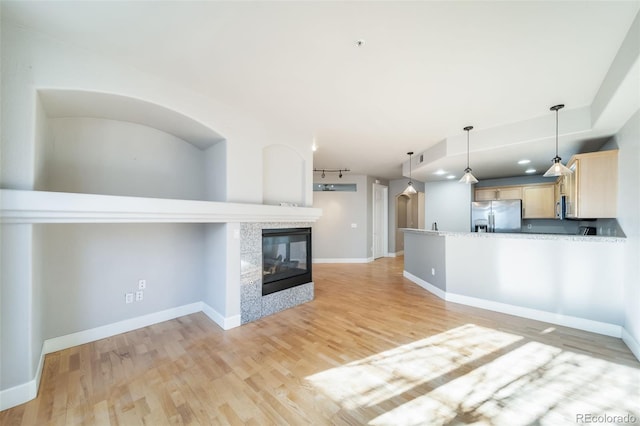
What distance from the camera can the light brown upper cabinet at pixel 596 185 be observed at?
9.60 ft

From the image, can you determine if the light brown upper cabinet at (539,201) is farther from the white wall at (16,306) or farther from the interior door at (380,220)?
the white wall at (16,306)

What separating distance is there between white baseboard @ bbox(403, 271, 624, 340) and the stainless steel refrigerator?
8.14 feet

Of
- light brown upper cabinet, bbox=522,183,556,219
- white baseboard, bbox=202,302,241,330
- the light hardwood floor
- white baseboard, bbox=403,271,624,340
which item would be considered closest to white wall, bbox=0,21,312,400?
the light hardwood floor

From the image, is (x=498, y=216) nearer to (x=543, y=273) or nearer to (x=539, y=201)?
(x=539, y=201)

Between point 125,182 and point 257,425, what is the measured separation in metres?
3.03

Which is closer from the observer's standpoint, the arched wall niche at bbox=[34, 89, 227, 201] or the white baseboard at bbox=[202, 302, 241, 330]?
the arched wall niche at bbox=[34, 89, 227, 201]

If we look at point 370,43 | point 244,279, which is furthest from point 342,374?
point 370,43

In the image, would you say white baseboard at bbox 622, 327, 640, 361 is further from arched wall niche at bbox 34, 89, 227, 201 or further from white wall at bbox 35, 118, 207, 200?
white wall at bbox 35, 118, 207, 200

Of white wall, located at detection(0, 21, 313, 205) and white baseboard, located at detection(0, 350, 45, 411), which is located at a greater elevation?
white wall, located at detection(0, 21, 313, 205)

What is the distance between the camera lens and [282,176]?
3.88 meters

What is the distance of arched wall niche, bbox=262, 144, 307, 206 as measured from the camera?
3.70m

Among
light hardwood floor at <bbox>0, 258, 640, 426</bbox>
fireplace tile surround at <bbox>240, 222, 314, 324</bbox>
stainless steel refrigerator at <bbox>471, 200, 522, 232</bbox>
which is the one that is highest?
stainless steel refrigerator at <bbox>471, 200, 522, 232</bbox>

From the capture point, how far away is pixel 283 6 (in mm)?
1629

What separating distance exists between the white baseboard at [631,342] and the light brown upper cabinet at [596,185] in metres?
1.34
